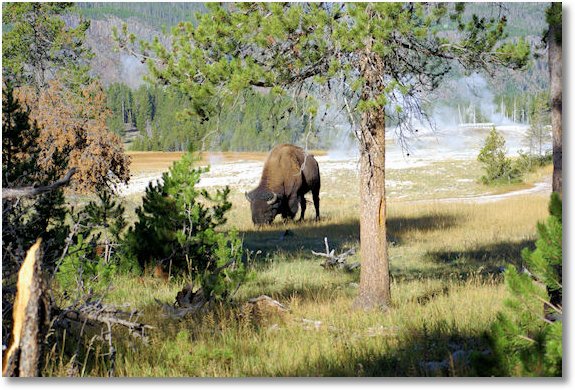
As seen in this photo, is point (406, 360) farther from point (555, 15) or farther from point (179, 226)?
point (179, 226)

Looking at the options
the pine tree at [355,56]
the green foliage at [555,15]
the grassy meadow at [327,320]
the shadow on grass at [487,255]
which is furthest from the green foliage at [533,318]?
the shadow on grass at [487,255]

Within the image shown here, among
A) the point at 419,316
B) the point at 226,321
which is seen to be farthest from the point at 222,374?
the point at 419,316

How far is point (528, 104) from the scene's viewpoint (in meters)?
19.4

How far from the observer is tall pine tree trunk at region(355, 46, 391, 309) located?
7.52m

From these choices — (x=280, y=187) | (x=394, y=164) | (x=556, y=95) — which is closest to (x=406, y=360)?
(x=556, y=95)

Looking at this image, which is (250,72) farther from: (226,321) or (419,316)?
(419,316)

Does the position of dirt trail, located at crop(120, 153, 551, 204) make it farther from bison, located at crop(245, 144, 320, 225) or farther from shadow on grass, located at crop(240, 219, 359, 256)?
shadow on grass, located at crop(240, 219, 359, 256)

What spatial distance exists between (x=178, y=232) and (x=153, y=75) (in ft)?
9.09

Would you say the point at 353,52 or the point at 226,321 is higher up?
the point at 353,52

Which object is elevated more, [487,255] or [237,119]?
[237,119]

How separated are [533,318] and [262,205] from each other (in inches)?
544

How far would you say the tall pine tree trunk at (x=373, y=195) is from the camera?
7523 millimetres

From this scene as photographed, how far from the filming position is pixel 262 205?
59.7ft

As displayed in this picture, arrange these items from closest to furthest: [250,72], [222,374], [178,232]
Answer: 1. [222,374]
2. [250,72]
3. [178,232]
